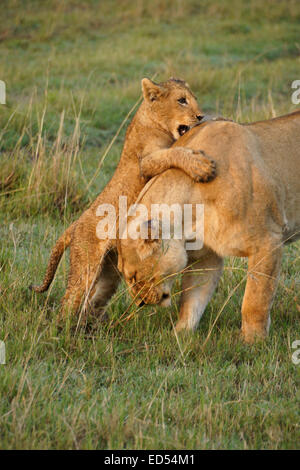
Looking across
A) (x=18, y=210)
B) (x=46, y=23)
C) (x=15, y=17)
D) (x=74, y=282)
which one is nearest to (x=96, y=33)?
(x=46, y=23)

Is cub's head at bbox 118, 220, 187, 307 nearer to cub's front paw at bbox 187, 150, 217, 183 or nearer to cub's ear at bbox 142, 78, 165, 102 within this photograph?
cub's front paw at bbox 187, 150, 217, 183

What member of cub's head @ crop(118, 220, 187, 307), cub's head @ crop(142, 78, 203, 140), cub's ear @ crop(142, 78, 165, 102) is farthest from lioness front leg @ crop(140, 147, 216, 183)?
cub's ear @ crop(142, 78, 165, 102)

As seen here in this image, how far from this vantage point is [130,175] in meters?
4.21

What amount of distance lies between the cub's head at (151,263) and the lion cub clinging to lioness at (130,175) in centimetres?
41

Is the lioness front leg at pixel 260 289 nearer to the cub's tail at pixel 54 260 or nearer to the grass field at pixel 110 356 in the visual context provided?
the grass field at pixel 110 356

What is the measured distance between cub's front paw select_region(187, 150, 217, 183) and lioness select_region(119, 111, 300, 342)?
5 cm

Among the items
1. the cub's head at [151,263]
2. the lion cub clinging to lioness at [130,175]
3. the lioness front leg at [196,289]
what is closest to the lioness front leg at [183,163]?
the lion cub clinging to lioness at [130,175]

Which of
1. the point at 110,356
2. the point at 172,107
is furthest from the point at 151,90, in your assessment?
the point at 110,356

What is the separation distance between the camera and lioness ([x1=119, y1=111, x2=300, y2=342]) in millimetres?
3352

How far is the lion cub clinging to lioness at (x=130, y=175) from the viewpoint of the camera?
3781 millimetres

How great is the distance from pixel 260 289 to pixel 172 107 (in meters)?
1.55
